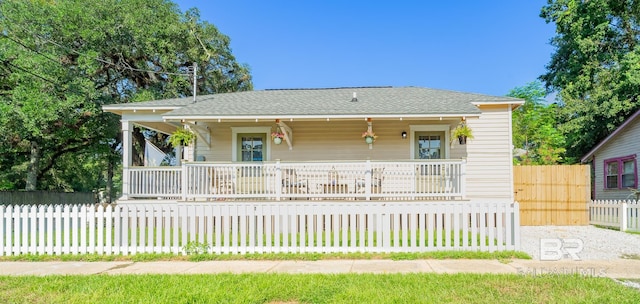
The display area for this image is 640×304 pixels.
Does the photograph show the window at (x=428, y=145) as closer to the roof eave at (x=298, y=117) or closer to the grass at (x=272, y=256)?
the roof eave at (x=298, y=117)

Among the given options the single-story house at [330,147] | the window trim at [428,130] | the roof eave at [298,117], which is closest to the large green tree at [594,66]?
the single-story house at [330,147]

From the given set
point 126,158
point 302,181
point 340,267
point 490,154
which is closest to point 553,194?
point 490,154

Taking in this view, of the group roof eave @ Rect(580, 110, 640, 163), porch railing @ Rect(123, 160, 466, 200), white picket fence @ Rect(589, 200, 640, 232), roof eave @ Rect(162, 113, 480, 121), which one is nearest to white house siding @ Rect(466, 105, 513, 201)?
porch railing @ Rect(123, 160, 466, 200)

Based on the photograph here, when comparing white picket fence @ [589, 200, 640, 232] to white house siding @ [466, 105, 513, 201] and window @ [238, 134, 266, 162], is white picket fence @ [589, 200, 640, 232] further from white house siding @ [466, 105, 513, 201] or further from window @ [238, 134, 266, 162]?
window @ [238, 134, 266, 162]

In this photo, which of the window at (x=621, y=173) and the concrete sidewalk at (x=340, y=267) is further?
the window at (x=621, y=173)

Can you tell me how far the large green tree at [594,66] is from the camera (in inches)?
707

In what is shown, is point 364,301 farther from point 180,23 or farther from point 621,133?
point 180,23

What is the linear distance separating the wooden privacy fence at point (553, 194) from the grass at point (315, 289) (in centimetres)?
785

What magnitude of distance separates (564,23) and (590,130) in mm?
6127

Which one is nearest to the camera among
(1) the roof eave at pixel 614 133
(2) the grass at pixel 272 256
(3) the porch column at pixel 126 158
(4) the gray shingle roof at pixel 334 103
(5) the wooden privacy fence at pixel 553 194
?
(2) the grass at pixel 272 256

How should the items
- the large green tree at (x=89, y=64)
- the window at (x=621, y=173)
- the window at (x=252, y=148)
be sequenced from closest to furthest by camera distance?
the window at (x=252, y=148) < the window at (x=621, y=173) < the large green tree at (x=89, y=64)

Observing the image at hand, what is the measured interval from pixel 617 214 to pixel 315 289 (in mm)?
11058

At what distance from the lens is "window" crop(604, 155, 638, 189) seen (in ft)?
47.1

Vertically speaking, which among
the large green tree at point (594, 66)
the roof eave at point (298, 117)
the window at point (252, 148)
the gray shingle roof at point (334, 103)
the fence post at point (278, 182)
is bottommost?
the fence post at point (278, 182)
